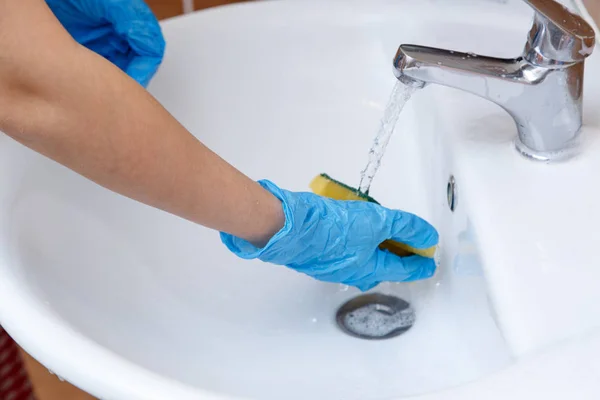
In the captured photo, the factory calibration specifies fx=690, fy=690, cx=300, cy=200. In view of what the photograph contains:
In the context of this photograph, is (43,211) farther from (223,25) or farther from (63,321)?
(223,25)

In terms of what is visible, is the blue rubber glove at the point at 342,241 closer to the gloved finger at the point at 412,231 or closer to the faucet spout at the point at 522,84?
the gloved finger at the point at 412,231

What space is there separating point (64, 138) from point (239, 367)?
0.87ft

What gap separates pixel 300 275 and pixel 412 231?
14 cm

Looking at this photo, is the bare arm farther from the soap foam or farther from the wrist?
the soap foam

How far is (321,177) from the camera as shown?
2.13 ft

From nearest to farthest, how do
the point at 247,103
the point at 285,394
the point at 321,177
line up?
the point at 285,394, the point at 321,177, the point at 247,103

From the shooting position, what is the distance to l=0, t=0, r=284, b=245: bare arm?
373 mm

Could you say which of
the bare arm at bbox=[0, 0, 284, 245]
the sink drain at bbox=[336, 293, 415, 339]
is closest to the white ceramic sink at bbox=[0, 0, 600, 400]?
the sink drain at bbox=[336, 293, 415, 339]

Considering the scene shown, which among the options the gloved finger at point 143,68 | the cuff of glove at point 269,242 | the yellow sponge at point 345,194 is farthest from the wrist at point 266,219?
the gloved finger at point 143,68

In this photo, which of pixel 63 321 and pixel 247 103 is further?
pixel 247 103

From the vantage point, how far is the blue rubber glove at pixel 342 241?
550mm

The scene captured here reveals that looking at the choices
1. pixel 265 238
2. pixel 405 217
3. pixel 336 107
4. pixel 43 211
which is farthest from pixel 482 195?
pixel 43 211

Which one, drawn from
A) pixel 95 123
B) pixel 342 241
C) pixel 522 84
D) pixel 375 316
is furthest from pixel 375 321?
pixel 95 123

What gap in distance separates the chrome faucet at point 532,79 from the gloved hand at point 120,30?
270 mm
